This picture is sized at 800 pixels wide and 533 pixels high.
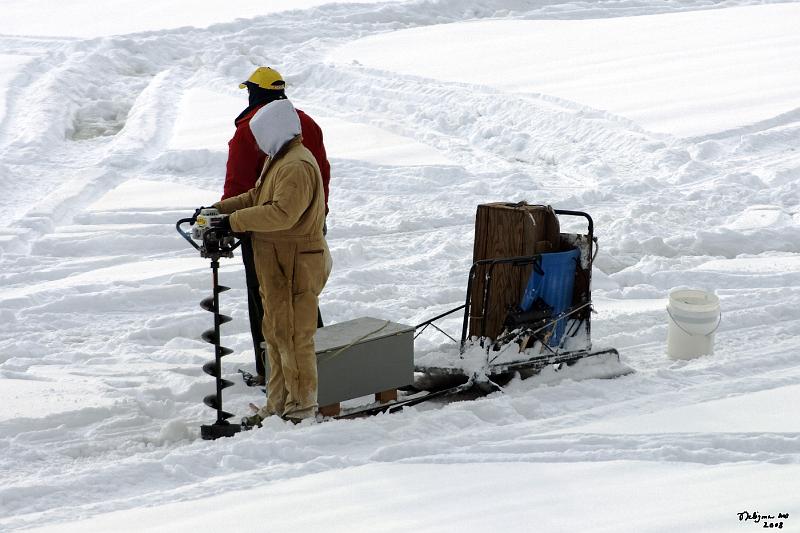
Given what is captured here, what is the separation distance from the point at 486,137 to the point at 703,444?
808cm

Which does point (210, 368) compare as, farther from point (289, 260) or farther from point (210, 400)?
point (289, 260)

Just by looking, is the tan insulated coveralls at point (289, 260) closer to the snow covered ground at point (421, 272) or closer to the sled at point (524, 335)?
the snow covered ground at point (421, 272)

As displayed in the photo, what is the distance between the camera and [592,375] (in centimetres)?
547

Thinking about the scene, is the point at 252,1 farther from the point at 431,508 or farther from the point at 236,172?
the point at 431,508

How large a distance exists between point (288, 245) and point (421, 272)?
3041 millimetres

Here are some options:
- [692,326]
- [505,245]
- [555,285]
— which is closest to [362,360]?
[505,245]

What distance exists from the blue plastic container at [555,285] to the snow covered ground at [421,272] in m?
0.44

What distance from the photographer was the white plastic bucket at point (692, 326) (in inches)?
225

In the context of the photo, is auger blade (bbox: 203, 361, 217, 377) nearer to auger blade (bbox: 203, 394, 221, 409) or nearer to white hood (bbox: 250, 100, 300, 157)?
auger blade (bbox: 203, 394, 221, 409)

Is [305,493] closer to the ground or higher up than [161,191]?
closer to the ground

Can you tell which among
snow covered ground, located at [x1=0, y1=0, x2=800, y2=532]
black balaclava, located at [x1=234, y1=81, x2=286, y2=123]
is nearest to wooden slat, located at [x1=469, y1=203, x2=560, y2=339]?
snow covered ground, located at [x1=0, y1=0, x2=800, y2=532]

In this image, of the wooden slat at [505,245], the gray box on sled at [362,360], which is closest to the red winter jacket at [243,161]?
the gray box on sled at [362,360]

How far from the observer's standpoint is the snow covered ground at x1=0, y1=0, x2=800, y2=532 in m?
4.05

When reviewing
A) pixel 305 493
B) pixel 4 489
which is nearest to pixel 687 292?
Answer: pixel 305 493
